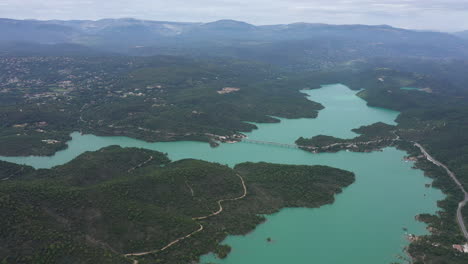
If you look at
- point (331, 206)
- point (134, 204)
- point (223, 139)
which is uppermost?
point (223, 139)

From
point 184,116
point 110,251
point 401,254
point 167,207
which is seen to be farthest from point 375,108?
point 110,251

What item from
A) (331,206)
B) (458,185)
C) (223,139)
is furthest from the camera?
(223,139)

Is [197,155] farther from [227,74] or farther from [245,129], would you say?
[227,74]

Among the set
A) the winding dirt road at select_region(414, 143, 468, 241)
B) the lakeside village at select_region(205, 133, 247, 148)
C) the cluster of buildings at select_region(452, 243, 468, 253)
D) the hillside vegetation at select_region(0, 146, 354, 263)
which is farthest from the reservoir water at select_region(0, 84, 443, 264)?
the cluster of buildings at select_region(452, 243, 468, 253)

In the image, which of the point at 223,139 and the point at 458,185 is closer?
the point at 458,185

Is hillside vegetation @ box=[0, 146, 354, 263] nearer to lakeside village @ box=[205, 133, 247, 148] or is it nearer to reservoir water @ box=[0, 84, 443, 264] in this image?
reservoir water @ box=[0, 84, 443, 264]

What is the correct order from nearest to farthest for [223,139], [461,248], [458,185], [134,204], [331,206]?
[461,248]
[134,204]
[331,206]
[458,185]
[223,139]

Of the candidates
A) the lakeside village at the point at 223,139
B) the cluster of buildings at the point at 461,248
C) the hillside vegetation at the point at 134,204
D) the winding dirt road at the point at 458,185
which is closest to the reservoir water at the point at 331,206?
the lakeside village at the point at 223,139

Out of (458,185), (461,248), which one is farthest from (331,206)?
(458,185)

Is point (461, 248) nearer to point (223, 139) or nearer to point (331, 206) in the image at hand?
point (331, 206)
